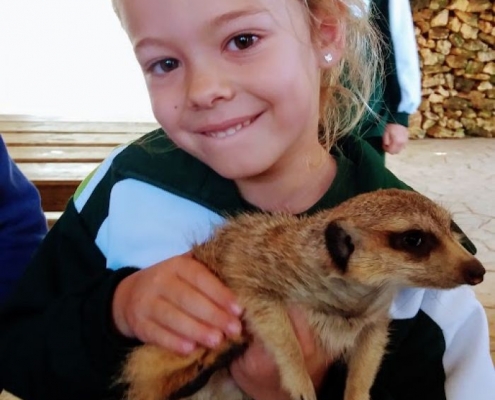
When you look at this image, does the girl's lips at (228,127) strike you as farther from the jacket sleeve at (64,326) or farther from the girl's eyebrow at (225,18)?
the jacket sleeve at (64,326)

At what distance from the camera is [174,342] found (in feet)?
2.76

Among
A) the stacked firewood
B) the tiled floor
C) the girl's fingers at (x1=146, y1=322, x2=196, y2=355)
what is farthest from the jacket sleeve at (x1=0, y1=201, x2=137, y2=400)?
the stacked firewood

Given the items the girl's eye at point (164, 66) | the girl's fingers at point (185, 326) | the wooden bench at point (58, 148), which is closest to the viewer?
the girl's fingers at point (185, 326)

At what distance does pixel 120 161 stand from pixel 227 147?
240mm

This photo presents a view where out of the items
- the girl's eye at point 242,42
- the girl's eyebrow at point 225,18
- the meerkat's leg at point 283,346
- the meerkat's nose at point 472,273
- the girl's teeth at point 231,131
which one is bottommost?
the meerkat's leg at point 283,346

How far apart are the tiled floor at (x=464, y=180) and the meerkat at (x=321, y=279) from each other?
222cm

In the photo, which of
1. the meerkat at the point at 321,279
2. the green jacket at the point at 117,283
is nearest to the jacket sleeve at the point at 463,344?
the green jacket at the point at 117,283

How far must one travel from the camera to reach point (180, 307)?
0.87 meters

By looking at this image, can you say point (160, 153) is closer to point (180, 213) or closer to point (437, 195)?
point (180, 213)

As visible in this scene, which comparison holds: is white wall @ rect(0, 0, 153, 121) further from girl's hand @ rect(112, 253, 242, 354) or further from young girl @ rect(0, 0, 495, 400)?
girl's hand @ rect(112, 253, 242, 354)

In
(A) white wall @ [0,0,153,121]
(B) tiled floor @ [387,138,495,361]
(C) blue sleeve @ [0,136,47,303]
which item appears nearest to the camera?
(C) blue sleeve @ [0,136,47,303]

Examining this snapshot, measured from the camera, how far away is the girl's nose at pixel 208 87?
0.88 meters

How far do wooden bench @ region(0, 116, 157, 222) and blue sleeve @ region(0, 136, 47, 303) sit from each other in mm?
404

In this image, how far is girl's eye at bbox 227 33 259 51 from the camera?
2.89 feet
